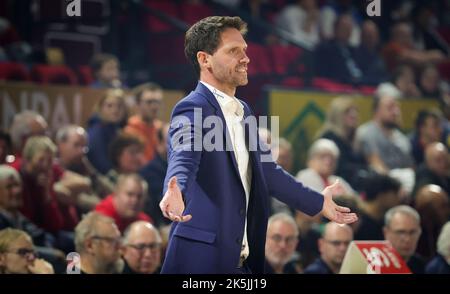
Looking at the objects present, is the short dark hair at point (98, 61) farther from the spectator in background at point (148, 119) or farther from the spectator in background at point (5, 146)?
the spectator in background at point (5, 146)

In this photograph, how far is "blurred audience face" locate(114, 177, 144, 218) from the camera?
6418mm

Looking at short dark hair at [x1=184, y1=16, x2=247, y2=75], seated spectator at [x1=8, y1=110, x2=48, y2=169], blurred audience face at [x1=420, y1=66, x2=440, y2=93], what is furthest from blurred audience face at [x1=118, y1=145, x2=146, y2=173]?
blurred audience face at [x1=420, y1=66, x2=440, y2=93]

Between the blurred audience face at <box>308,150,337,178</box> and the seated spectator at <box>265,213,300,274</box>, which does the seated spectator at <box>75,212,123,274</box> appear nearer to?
the seated spectator at <box>265,213,300,274</box>

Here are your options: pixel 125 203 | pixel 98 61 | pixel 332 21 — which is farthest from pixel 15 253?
pixel 332 21

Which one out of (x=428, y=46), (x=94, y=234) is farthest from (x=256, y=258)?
(x=428, y=46)

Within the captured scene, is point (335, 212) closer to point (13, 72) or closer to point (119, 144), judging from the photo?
point (119, 144)

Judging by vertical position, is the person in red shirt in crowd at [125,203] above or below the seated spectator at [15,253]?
above

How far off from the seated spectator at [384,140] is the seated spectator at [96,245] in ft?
9.88

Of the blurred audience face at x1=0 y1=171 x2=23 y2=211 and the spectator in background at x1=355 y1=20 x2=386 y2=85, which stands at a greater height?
the spectator in background at x1=355 y1=20 x2=386 y2=85

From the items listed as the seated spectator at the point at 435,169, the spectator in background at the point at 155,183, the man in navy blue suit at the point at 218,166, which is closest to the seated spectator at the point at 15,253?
the spectator in background at the point at 155,183

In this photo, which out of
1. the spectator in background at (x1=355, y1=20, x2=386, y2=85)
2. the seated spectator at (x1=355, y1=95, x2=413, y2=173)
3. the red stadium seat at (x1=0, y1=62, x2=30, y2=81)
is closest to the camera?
the red stadium seat at (x1=0, y1=62, x2=30, y2=81)

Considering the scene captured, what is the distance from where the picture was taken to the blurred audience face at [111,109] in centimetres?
734

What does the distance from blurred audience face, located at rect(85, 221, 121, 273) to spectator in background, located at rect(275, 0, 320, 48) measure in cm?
437

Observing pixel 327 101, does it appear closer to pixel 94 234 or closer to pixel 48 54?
pixel 48 54
